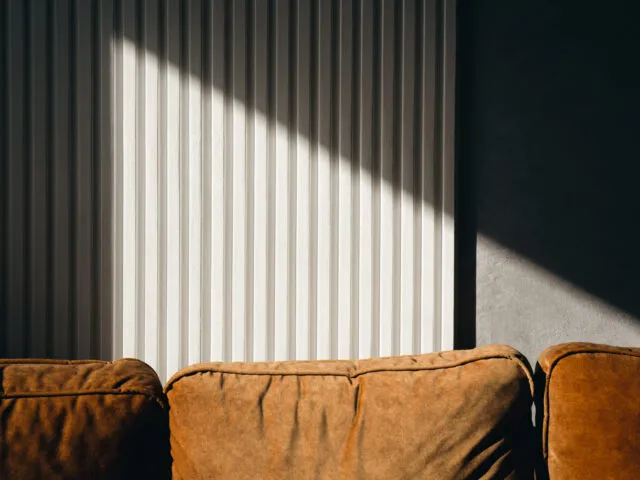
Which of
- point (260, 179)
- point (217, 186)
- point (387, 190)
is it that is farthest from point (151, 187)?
point (387, 190)

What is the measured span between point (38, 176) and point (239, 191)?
1.89 ft

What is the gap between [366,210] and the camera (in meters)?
1.82

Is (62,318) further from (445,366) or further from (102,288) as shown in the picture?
(445,366)

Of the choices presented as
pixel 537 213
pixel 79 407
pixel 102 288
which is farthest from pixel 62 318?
pixel 537 213

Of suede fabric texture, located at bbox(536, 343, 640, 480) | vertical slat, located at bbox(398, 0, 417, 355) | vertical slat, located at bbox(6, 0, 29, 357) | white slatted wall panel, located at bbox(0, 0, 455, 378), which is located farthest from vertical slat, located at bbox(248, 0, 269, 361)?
suede fabric texture, located at bbox(536, 343, 640, 480)

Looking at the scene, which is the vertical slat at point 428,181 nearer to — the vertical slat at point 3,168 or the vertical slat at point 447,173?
the vertical slat at point 447,173

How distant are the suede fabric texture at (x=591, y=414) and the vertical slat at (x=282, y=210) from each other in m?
0.77

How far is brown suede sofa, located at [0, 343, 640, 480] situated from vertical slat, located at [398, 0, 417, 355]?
53 centimetres

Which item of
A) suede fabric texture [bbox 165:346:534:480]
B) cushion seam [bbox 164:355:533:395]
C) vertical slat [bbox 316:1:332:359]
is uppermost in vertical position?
vertical slat [bbox 316:1:332:359]

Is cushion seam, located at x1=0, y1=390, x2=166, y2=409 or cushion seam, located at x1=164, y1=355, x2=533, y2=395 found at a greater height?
cushion seam, located at x1=164, y1=355, x2=533, y2=395

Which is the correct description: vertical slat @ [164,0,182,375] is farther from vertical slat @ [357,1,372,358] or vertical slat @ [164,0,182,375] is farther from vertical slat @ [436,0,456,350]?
vertical slat @ [436,0,456,350]

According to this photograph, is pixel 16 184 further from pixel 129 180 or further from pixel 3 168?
pixel 129 180

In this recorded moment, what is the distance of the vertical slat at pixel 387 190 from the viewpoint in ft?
5.96

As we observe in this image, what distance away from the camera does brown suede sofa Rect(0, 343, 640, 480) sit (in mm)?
1189
